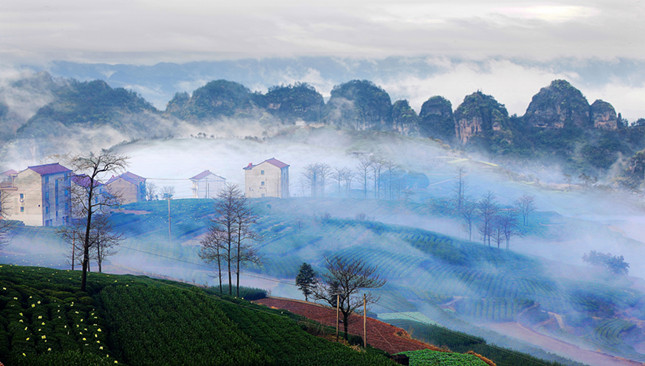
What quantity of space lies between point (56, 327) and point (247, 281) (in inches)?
1350

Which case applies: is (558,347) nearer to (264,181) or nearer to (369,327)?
(369,327)

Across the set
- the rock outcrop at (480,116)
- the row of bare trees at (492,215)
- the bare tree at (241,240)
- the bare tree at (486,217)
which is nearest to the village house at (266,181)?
the bare tree at (241,240)

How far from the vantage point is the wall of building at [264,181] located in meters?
90.4

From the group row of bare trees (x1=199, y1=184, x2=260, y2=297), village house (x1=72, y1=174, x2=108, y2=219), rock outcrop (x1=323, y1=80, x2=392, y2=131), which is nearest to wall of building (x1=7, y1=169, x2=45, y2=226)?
village house (x1=72, y1=174, x2=108, y2=219)

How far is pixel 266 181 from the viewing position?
90938 millimetres

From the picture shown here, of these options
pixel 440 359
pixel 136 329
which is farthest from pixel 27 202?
pixel 440 359

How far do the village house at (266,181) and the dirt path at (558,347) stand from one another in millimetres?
46143

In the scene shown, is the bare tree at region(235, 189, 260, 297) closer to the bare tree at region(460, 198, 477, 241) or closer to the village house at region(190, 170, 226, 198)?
the village house at region(190, 170, 226, 198)

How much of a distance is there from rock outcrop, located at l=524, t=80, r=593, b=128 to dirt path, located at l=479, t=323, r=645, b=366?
106 meters

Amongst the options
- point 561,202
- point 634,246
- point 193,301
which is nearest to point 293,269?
point 193,301

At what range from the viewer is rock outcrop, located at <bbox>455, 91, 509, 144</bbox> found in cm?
14712

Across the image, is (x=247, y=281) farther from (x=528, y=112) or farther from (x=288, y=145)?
(x=528, y=112)

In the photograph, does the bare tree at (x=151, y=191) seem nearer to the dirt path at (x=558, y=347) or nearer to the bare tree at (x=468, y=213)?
the bare tree at (x=468, y=213)

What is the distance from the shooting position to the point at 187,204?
8419cm
